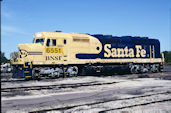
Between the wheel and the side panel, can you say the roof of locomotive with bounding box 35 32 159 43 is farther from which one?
the wheel

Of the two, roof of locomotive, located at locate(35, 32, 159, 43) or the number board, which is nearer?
the number board

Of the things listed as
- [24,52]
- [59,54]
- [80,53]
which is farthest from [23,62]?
[80,53]

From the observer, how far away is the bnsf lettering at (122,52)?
64.6ft

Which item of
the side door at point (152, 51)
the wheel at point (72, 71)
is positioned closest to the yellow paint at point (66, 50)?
the wheel at point (72, 71)

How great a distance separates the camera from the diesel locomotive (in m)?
15.9

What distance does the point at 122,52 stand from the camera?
812 inches

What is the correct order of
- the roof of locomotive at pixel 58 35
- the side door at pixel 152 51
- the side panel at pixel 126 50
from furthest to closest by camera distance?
the side door at pixel 152 51, the side panel at pixel 126 50, the roof of locomotive at pixel 58 35

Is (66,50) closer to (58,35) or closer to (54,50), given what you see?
(54,50)

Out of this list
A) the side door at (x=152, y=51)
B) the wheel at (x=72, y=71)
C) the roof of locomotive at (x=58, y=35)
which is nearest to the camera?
the roof of locomotive at (x=58, y=35)

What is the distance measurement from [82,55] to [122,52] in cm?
485

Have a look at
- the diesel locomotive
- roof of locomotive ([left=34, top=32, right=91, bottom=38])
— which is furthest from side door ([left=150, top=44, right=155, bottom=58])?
roof of locomotive ([left=34, top=32, right=91, bottom=38])

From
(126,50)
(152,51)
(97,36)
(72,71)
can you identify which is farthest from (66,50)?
(152,51)

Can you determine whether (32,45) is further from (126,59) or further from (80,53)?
(126,59)

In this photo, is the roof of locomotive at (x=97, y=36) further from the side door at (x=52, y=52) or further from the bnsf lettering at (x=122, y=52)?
the bnsf lettering at (x=122, y=52)
